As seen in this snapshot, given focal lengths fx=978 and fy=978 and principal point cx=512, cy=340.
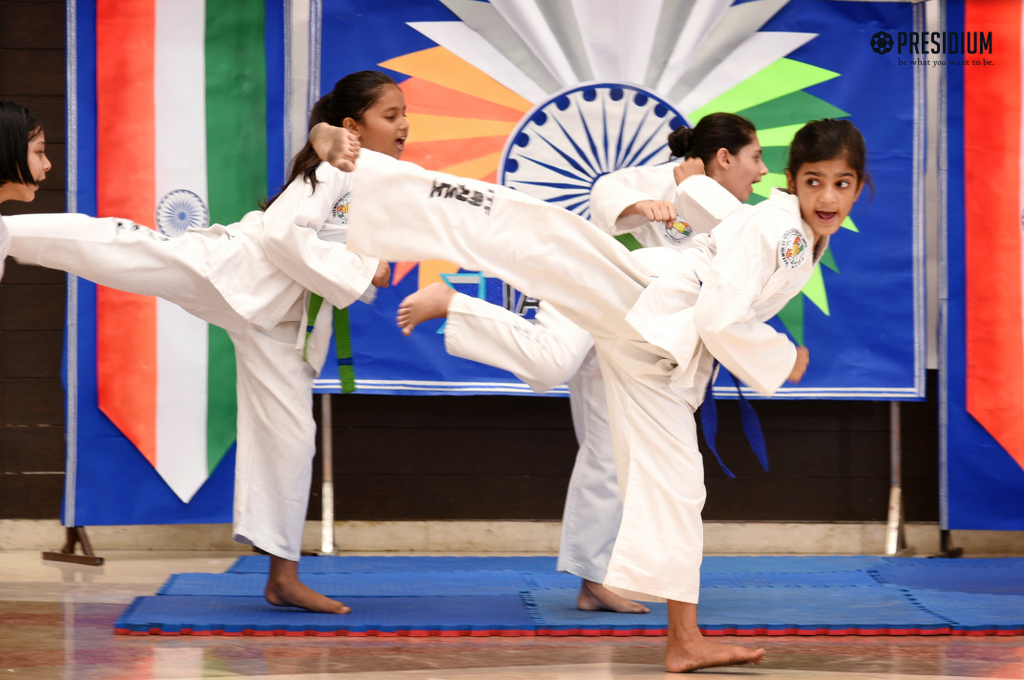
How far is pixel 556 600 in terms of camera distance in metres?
2.83

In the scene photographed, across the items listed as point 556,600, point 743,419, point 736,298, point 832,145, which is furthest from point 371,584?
point 832,145

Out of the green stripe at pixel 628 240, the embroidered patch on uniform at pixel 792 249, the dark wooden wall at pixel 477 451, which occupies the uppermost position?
the green stripe at pixel 628 240

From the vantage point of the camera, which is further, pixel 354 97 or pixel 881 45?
pixel 881 45

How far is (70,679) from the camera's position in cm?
203

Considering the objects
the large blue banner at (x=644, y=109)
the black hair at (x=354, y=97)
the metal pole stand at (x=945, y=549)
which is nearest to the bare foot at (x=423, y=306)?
the black hair at (x=354, y=97)

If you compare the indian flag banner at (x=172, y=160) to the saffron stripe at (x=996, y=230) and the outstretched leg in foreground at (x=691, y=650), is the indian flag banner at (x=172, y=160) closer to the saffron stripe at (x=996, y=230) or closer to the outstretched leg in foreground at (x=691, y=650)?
the outstretched leg in foreground at (x=691, y=650)

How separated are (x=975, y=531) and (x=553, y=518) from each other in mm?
1619

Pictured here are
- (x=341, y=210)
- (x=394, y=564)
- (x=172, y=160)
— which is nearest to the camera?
(x=341, y=210)

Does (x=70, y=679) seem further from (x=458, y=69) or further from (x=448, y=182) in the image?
(x=458, y=69)

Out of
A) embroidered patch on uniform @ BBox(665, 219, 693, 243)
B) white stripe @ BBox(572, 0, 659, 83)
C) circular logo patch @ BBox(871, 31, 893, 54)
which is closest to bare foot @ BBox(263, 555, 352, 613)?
embroidered patch on uniform @ BBox(665, 219, 693, 243)

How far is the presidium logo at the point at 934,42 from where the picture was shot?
3.60m

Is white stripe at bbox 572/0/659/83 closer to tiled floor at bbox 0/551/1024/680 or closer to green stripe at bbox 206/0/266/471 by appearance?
green stripe at bbox 206/0/266/471

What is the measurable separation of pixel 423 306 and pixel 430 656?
82 cm

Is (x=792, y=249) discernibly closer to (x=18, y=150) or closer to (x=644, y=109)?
(x=644, y=109)
